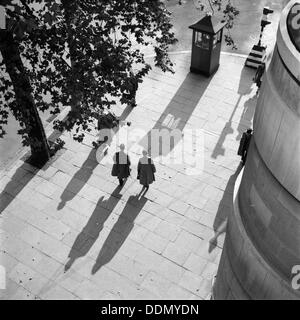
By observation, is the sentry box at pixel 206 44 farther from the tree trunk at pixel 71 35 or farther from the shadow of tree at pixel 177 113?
the tree trunk at pixel 71 35

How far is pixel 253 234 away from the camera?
21.5ft

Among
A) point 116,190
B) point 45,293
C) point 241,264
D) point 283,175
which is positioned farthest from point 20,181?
point 283,175

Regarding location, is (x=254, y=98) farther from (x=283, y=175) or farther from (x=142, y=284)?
(x=283, y=175)

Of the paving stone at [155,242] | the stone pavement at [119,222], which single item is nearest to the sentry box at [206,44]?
the stone pavement at [119,222]

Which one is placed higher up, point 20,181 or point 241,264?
point 241,264

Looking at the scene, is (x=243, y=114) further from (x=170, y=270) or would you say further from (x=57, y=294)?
(x=57, y=294)

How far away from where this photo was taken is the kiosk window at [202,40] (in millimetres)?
16203

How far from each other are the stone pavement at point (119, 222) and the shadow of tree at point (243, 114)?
0.05 meters

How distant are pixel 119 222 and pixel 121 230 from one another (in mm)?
280

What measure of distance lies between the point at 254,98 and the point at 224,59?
303 centimetres

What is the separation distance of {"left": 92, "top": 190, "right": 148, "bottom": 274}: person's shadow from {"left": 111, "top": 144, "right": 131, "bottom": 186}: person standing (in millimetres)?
708

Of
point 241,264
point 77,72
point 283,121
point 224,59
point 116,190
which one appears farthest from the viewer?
point 224,59

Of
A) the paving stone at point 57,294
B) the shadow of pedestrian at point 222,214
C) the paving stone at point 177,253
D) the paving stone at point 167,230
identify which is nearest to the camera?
the paving stone at point 57,294

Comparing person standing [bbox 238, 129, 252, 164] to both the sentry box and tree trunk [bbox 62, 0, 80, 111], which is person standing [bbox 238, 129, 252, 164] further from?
tree trunk [bbox 62, 0, 80, 111]
